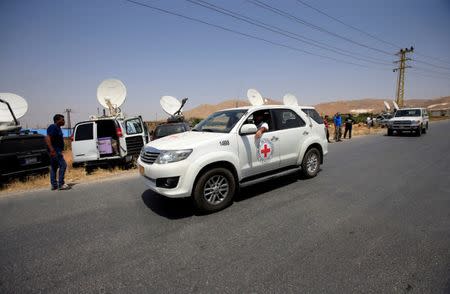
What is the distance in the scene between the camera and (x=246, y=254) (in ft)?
8.86

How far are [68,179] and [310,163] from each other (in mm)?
7275

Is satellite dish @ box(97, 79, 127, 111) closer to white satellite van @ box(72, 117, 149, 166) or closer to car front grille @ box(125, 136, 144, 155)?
white satellite van @ box(72, 117, 149, 166)

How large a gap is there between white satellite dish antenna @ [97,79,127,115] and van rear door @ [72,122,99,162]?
362cm

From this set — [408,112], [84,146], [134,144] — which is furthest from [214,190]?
[408,112]

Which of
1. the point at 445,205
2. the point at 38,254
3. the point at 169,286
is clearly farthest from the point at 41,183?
the point at 445,205

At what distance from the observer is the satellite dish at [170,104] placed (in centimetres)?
1702

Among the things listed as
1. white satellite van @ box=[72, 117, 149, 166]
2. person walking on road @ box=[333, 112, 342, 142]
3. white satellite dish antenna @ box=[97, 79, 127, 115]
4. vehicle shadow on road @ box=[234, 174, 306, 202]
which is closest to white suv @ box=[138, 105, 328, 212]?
vehicle shadow on road @ box=[234, 174, 306, 202]

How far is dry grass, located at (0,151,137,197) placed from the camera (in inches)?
236

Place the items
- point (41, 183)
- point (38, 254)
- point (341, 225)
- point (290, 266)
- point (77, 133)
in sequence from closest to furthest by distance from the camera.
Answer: point (290, 266), point (38, 254), point (341, 225), point (41, 183), point (77, 133)

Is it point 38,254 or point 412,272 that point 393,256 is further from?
point 38,254

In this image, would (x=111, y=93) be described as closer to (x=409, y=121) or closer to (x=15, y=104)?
(x=15, y=104)

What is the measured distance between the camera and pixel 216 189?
13.0 feet

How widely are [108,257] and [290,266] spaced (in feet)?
7.20

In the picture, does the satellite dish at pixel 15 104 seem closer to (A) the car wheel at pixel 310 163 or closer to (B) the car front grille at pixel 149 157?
(B) the car front grille at pixel 149 157
